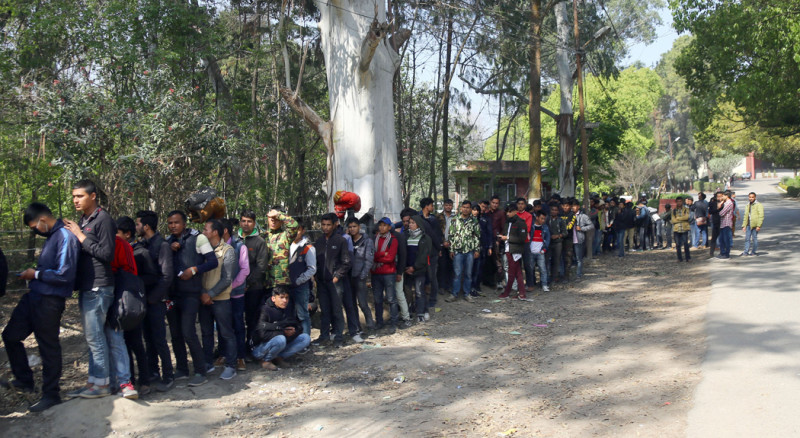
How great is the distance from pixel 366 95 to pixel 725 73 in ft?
46.4

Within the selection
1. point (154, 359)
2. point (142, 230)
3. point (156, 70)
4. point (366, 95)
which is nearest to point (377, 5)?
point (366, 95)

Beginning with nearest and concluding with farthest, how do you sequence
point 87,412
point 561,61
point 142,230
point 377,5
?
point 87,412 → point 142,230 → point 377,5 → point 561,61

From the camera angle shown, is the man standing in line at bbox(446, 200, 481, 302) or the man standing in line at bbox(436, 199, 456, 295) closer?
the man standing in line at bbox(446, 200, 481, 302)

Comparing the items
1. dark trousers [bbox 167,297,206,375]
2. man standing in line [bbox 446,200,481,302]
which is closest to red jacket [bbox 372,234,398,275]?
man standing in line [bbox 446,200,481,302]

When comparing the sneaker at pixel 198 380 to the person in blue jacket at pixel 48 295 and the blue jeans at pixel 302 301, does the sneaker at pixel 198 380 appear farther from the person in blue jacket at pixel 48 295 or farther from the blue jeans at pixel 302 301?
the blue jeans at pixel 302 301

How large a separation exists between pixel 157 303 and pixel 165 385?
0.84 m

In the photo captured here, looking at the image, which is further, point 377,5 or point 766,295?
point 377,5

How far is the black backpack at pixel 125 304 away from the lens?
5.87m

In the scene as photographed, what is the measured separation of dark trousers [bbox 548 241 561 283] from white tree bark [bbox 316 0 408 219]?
3.49m

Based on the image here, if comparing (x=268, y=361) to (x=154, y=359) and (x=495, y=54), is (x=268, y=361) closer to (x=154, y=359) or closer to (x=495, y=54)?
(x=154, y=359)

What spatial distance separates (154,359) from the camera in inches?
267

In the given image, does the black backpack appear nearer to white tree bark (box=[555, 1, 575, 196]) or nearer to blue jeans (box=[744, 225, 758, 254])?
blue jeans (box=[744, 225, 758, 254])

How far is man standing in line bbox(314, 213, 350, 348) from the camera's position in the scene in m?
8.45

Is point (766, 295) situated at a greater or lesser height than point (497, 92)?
lesser
